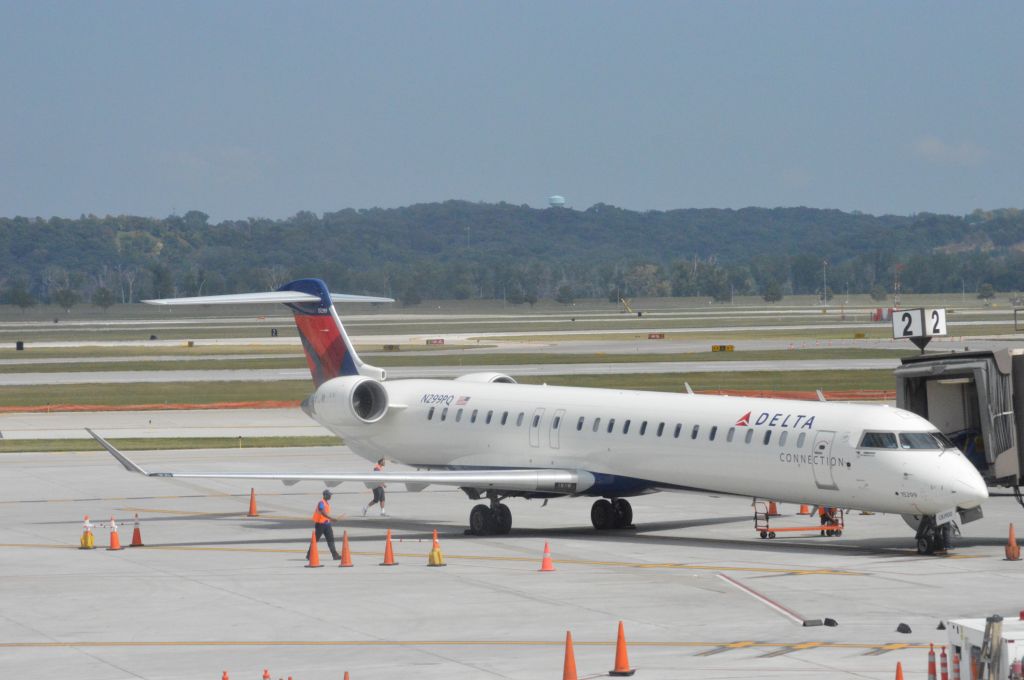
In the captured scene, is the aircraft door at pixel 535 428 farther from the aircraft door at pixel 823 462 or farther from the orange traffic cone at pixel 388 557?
the aircraft door at pixel 823 462

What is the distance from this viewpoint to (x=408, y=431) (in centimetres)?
3525

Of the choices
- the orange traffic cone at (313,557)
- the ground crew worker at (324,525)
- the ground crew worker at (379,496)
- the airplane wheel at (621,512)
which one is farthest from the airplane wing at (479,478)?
the orange traffic cone at (313,557)

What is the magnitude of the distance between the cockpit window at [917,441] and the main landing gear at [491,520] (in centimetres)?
813

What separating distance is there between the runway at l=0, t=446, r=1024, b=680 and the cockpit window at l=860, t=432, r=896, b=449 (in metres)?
1.90

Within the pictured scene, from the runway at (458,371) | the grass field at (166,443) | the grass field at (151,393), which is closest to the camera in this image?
the grass field at (166,443)

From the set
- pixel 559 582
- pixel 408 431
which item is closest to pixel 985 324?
pixel 408 431

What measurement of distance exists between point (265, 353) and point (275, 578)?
81.0 meters

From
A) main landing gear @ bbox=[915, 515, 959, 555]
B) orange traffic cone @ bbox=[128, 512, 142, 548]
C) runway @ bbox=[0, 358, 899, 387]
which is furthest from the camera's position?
runway @ bbox=[0, 358, 899, 387]

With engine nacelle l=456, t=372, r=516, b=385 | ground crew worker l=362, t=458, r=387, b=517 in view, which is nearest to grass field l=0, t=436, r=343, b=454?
engine nacelle l=456, t=372, r=516, b=385

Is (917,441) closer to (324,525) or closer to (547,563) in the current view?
(547,563)

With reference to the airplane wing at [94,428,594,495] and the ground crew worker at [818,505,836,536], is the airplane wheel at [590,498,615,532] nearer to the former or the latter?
the airplane wing at [94,428,594,495]

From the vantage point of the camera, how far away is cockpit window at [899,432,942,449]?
26891 mm

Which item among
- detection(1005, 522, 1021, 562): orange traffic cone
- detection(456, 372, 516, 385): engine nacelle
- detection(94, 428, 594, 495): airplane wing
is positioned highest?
detection(456, 372, 516, 385): engine nacelle

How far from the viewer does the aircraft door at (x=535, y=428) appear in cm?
3232
